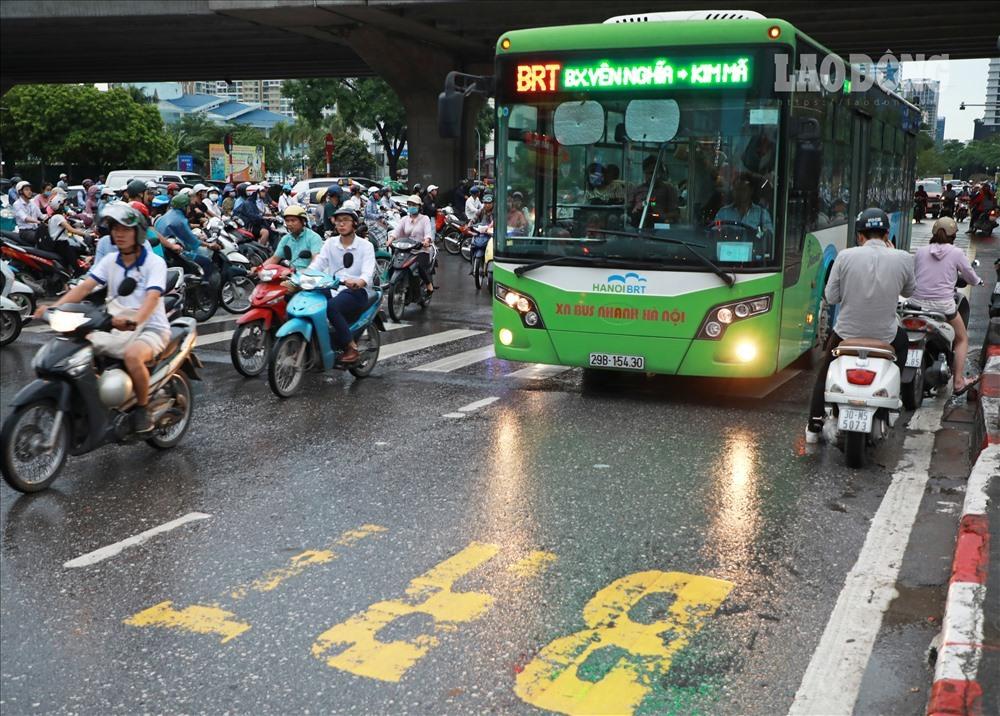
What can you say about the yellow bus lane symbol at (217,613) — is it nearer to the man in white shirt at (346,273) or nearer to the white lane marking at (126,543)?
the white lane marking at (126,543)

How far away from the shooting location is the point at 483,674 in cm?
421

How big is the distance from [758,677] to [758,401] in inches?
227

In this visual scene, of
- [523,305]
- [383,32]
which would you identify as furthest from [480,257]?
[383,32]

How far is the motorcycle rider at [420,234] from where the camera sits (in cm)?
1583

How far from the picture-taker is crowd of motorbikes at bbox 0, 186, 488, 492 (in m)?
6.67

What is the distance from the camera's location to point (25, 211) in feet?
61.4

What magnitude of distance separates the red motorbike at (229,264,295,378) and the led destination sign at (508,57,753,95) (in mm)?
2853

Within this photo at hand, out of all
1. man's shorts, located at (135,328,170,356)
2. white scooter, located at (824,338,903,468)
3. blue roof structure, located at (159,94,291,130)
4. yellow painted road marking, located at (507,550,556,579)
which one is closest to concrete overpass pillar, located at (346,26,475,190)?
man's shorts, located at (135,328,170,356)

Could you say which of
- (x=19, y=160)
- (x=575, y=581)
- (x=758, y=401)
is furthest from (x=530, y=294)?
(x=19, y=160)

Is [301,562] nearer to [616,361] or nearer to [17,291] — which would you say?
[616,361]

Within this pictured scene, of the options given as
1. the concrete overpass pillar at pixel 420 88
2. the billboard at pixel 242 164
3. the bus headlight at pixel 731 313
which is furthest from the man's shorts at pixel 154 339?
the billboard at pixel 242 164

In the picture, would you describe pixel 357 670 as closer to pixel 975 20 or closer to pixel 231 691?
pixel 231 691

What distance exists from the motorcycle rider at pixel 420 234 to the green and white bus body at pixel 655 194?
19.5ft

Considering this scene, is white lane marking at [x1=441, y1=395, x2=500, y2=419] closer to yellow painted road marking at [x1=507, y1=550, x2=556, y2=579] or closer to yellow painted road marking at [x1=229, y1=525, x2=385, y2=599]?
yellow painted road marking at [x1=229, y1=525, x2=385, y2=599]
